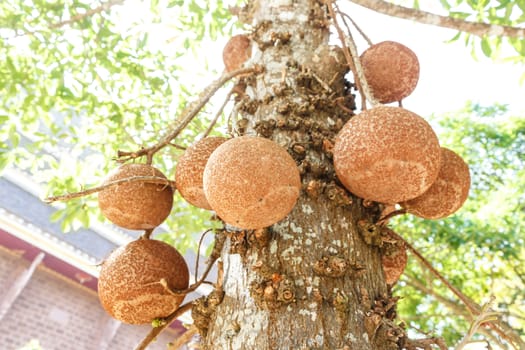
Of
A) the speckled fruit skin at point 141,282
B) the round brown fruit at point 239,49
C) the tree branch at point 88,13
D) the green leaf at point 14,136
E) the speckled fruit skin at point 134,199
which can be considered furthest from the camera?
the green leaf at point 14,136

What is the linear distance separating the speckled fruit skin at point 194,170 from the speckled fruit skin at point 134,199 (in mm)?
114

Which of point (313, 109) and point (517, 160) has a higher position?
point (313, 109)

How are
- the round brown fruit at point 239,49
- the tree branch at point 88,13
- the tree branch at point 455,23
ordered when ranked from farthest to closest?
1. the tree branch at point 88,13
2. the round brown fruit at point 239,49
3. the tree branch at point 455,23

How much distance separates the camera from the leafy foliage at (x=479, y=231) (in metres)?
5.02

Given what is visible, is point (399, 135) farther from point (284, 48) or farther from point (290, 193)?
point (284, 48)

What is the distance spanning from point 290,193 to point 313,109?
1.63 feet

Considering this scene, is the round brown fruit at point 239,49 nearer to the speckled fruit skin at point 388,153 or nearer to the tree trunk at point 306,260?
the tree trunk at point 306,260

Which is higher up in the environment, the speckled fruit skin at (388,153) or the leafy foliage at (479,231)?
the speckled fruit skin at (388,153)

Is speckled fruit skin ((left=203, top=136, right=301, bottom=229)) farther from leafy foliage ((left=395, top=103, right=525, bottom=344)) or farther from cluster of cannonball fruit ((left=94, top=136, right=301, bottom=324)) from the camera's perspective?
leafy foliage ((left=395, top=103, right=525, bottom=344))

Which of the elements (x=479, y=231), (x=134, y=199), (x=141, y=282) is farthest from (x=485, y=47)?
(x=479, y=231)

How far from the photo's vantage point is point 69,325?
799 centimetres

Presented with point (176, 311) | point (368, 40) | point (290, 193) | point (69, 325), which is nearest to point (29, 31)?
point (368, 40)

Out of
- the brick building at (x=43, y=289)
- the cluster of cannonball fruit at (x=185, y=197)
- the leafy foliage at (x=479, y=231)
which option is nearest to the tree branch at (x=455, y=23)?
the cluster of cannonball fruit at (x=185, y=197)

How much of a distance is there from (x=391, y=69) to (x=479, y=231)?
408 cm
